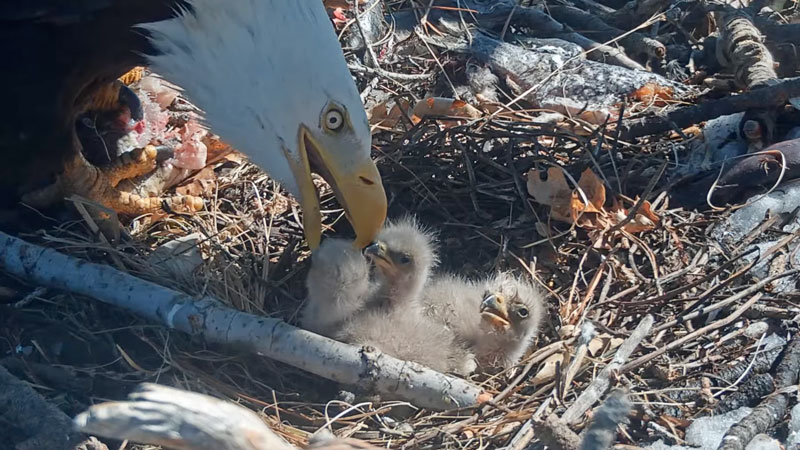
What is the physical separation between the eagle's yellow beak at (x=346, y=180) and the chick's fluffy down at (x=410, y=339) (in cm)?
32

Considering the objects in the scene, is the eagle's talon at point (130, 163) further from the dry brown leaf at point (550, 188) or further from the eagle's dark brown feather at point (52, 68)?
the dry brown leaf at point (550, 188)

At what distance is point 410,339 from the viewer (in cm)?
296

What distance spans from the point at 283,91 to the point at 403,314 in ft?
2.73

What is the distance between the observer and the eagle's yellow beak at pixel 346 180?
2836 millimetres

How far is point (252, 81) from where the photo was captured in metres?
2.82

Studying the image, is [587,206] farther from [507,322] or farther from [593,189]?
[507,322]

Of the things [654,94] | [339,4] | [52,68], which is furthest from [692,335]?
[339,4]

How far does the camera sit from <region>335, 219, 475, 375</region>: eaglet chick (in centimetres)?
295

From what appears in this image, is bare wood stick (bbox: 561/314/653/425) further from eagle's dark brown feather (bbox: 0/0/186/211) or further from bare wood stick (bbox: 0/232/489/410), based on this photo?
eagle's dark brown feather (bbox: 0/0/186/211)

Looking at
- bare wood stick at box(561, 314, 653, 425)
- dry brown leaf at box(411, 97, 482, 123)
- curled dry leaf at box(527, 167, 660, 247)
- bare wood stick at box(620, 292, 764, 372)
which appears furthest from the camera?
dry brown leaf at box(411, 97, 482, 123)

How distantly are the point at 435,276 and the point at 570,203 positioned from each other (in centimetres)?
55

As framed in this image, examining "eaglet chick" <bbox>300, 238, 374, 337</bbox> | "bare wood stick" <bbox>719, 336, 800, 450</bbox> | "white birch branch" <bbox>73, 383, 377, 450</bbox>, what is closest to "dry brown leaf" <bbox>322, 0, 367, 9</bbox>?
"eaglet chick" <bbox>300, 238, 374, 337</bbox>

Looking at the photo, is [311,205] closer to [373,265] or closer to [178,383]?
[373,265]

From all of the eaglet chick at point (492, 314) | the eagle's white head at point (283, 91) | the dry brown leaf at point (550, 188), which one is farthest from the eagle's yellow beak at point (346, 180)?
the dry brown leaf at point (550, 188)
